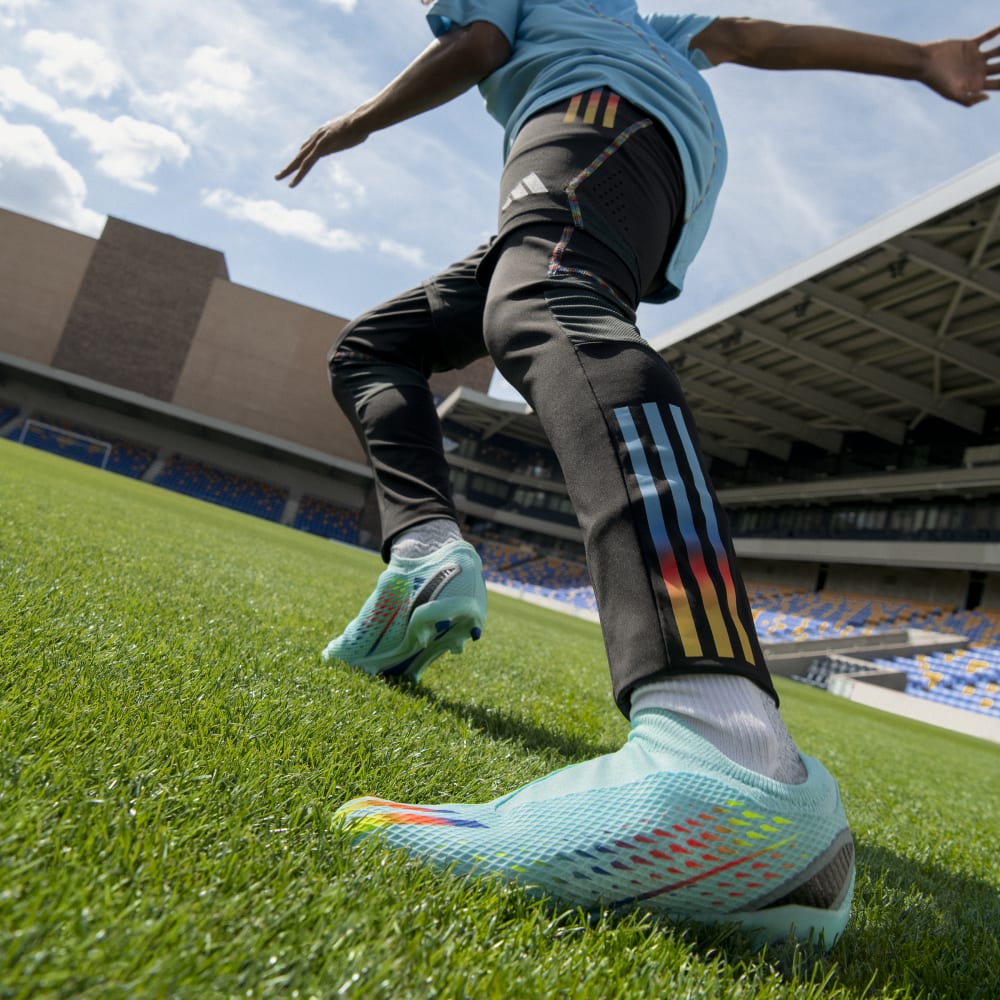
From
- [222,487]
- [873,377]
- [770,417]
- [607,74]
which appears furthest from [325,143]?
[222,487]

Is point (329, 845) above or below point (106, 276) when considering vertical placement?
below

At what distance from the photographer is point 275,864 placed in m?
0.67

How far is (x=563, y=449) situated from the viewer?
1.05m

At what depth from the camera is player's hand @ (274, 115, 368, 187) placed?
1.71m

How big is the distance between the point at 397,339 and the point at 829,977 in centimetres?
154

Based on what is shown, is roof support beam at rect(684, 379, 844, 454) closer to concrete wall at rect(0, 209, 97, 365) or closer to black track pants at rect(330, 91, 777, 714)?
black track pants at rect(330, 91, 777, 714)

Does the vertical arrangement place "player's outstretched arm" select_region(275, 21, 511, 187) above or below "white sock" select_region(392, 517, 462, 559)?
above

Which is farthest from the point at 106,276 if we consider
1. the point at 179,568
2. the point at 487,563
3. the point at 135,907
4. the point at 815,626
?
the point at 135,907

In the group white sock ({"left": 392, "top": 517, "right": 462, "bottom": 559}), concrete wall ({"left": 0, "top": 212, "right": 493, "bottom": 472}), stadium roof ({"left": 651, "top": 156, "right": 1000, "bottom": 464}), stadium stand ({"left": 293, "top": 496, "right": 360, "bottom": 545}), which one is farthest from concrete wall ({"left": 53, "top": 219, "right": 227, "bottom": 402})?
white sock ({"left": 392, "top": 517, "right": 462, "bottom": 559})

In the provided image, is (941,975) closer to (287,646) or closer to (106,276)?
(287,646)

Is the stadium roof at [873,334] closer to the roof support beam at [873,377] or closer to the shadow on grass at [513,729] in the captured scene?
the roof support beam at [873,377]

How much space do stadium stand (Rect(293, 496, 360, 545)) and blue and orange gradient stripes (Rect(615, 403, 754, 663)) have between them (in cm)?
4087

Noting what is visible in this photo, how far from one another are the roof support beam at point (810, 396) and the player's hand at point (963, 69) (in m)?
21.6

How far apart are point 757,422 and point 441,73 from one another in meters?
31.0
